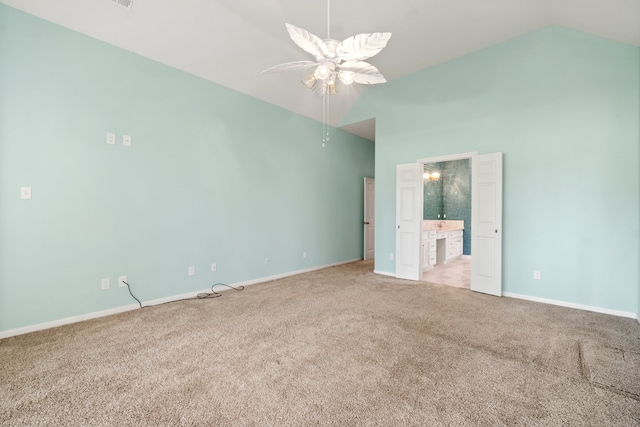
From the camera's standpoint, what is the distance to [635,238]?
124 inches

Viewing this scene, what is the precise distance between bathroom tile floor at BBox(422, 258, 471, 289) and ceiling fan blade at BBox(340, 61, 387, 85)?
367cm

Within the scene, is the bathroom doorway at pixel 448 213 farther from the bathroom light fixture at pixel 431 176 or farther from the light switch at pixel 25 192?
the light switch at pixel 25 192

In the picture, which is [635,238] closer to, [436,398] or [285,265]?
[436,398]

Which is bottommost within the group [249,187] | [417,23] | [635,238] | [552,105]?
[635,238]

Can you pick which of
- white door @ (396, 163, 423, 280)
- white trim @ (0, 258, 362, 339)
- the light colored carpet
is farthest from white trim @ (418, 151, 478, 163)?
white trim @ (0, 258, 362, 339)

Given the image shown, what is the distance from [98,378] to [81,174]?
2.21 metres

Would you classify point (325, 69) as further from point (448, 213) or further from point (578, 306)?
point (448, 213)

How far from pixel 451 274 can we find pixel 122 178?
5666 mm

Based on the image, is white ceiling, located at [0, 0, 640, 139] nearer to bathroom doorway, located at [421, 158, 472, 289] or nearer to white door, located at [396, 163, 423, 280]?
white door, located at [396, 163, 423, 280]

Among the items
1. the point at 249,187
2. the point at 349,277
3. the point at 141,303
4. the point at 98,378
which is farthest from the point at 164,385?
the point at 349,277

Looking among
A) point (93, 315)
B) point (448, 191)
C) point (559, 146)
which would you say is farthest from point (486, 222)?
point (93, 315)

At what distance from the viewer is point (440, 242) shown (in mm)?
6707

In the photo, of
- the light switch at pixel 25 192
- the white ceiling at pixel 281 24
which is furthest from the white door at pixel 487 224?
the light switch at pixel 25 192

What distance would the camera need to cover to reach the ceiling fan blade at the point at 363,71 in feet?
7.23
